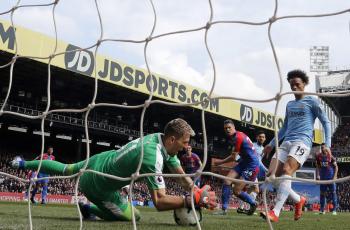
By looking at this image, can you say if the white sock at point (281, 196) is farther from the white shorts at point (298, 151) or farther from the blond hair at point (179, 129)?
the blond hair at point (179, 129)

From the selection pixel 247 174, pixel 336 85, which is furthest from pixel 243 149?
pixel 336 85

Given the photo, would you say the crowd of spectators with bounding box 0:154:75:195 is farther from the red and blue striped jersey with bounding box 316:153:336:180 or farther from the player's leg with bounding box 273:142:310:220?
the player's leg with bounding box 273:142:310:220

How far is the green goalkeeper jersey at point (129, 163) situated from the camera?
333cm

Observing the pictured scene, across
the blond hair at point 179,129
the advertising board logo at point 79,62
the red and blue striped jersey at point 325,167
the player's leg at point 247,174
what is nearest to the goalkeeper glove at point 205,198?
the blond hair at point 179,129

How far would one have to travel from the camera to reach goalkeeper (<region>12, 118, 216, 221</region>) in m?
3.33

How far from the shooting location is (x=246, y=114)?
975 inches

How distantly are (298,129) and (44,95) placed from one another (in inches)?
733

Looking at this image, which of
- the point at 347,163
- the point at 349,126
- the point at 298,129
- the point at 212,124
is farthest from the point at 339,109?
the point at 298,129

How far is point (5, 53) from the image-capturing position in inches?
618

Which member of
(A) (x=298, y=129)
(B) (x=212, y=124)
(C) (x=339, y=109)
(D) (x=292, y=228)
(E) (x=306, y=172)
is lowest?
(D) (x=292, y=228)

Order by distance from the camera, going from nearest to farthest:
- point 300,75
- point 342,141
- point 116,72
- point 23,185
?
1. point 300,75
2. point 23,185
3. point 116,72
4. point 342,141

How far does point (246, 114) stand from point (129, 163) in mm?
21612

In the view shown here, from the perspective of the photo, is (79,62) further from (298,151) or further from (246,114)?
(298,151)

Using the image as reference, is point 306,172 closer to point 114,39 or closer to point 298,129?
point 298,129
